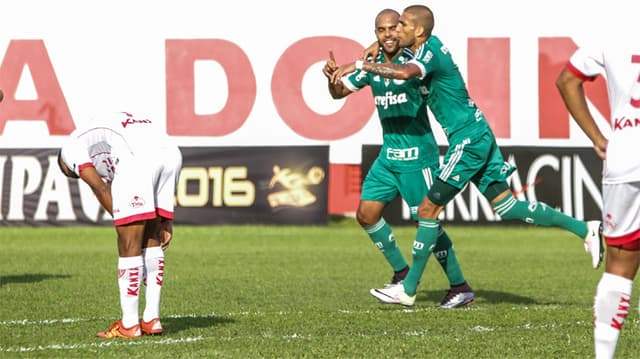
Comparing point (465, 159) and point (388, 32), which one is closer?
point (465, 159)

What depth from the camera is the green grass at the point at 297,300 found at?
8.53 metres

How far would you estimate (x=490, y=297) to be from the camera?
12.2 m

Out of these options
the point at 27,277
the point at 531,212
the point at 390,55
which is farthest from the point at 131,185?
the point at 27,277

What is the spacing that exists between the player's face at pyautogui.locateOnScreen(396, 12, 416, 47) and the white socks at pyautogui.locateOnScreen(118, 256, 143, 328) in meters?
3.41

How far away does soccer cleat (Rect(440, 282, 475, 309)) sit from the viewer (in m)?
11.0

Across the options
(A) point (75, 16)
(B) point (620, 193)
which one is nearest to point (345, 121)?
(A) point (75, 16)

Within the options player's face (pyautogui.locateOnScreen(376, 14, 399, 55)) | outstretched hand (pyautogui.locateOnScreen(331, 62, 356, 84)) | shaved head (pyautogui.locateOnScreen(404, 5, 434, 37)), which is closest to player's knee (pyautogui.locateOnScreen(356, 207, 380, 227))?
outstretched hand (pyautogui.locateOnScreen(331, 62, 356, 84))

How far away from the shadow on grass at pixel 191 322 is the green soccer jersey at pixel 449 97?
2676 mm

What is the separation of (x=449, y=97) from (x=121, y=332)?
381 centimetres

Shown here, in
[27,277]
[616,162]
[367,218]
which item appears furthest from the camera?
[27,277]

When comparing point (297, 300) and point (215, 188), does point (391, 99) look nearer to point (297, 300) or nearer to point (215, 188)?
point (297, 300)

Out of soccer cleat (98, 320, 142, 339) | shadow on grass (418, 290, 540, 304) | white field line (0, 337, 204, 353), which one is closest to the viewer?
white field line (0, 337, 204, 353)

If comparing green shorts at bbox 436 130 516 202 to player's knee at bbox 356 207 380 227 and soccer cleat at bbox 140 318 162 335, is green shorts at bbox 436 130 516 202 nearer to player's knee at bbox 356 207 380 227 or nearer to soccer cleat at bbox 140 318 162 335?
player's knee at bbox 356 207 380 227

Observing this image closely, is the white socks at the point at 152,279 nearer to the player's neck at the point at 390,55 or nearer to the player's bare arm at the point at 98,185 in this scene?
the player's bare arm at the point at 98,185
